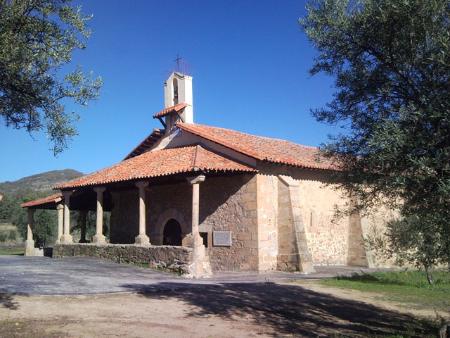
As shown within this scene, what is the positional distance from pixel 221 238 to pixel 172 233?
12.0ft

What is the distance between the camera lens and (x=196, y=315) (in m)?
9.01

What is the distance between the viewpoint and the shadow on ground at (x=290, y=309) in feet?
28.5

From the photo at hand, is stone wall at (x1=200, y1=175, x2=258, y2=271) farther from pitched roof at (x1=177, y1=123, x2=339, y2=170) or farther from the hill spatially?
the hill

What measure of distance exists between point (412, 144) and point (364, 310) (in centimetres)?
543

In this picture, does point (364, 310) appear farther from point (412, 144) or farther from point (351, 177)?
point (412, 144)

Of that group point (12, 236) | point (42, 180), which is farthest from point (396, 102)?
point (42, 180)

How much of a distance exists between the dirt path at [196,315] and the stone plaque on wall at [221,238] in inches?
228

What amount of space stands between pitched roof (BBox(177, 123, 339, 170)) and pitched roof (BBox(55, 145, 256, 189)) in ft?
1.91

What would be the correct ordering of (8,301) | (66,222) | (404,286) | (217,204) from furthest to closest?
1. (66,222)
2. (217,204)
3. (404,286)
4. (8,301)

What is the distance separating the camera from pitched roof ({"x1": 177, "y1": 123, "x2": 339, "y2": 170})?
17625mm

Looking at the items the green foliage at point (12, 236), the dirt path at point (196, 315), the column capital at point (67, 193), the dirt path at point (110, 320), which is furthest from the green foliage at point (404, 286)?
the green foliage at point (12, 236)

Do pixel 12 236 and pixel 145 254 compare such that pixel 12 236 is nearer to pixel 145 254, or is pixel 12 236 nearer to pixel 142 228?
pixel 142 228

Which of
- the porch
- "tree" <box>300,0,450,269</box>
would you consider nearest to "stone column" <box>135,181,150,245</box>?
the porch

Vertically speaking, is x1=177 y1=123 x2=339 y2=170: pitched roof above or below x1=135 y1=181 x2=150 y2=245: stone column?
above
